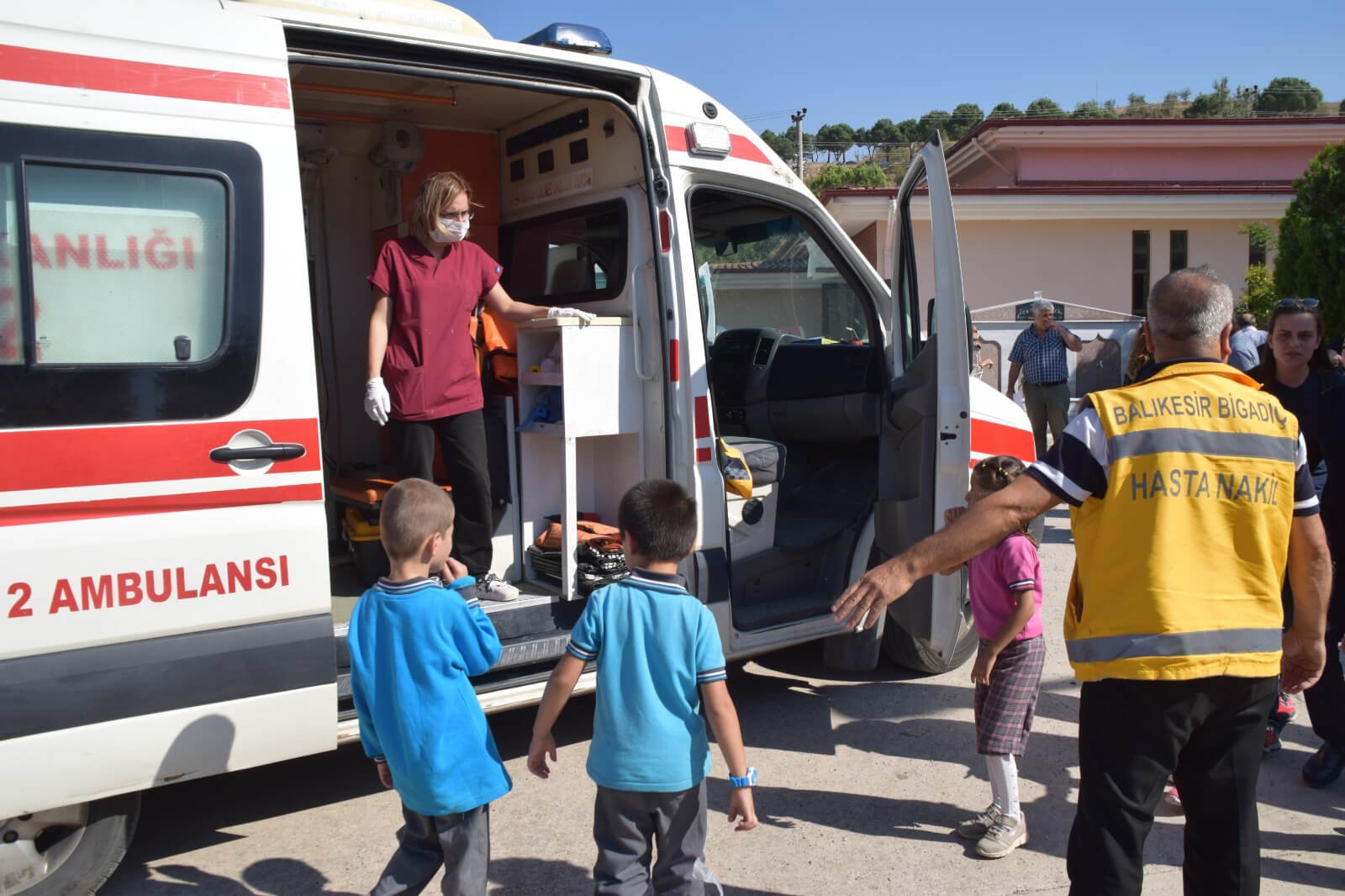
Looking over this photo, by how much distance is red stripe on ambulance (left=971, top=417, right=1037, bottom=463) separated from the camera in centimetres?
457

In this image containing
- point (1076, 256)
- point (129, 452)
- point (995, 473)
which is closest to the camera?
point (129, 452)

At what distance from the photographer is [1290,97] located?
58.8 meters

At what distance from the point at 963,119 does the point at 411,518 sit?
73.1 meters

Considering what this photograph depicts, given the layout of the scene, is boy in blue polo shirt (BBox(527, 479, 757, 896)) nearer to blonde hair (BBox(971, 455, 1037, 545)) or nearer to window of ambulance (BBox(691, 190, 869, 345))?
blonde hair (BBox(971, 455, 1037, 545))

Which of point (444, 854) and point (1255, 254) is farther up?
point (1255, 254)

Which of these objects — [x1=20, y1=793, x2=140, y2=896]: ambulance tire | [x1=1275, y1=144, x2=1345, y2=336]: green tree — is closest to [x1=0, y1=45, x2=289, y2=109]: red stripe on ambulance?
[x1=20, y1=793, x2=140, y2=896]: ambulance tire

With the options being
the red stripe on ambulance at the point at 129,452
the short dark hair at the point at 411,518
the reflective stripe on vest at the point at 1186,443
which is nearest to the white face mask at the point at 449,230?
the red stripe on ambulance at the point at 129,452

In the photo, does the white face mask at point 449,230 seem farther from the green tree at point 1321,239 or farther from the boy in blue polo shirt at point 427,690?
the green tree at point 1321,239

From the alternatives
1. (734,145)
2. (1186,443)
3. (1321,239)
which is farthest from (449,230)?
(1321,239)

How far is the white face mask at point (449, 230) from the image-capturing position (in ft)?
13.5

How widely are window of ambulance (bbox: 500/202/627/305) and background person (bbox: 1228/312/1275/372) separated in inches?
177

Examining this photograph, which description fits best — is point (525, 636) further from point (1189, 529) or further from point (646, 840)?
point (1189, 529)

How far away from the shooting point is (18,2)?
2.89 metres

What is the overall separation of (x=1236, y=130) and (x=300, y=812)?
22750 millimetres
